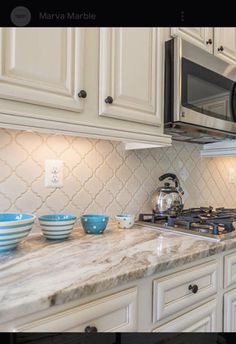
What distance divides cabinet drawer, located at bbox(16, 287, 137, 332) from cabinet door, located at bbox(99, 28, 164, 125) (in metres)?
0.63

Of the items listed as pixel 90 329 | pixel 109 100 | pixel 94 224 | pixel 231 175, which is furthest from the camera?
pixel 231 175

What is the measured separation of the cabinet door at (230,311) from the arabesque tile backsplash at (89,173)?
2.07 feet

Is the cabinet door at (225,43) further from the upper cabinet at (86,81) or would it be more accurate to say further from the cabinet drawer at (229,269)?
the cabinet drawer at (229,269)

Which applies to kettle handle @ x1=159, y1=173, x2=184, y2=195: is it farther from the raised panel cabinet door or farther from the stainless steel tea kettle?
the raised panel cabinet door

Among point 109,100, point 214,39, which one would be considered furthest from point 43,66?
point 214,39

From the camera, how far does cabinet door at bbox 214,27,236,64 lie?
1.49 meters

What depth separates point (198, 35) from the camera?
1.39 m

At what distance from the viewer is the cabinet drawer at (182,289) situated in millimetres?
801

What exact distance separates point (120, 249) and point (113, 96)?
57cm

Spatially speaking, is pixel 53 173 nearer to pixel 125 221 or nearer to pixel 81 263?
pixel 125 221

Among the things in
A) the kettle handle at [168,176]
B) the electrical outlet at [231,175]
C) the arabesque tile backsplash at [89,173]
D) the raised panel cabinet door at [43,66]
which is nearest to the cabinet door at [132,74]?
the raised panel cabinet door at [43,66]

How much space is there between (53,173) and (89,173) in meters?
0.20

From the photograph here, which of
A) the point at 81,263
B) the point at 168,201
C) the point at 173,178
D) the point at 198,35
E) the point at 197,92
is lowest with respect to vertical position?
the point at 81,263
